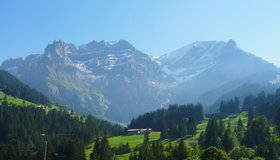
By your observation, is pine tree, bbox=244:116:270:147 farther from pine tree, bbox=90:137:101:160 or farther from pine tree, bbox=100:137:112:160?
pine tree, bbox=90:137:101:160

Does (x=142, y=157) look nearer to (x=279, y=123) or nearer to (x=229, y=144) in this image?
(x=229, y=144)

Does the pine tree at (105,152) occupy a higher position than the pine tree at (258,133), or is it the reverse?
the pine tree at (258,133)

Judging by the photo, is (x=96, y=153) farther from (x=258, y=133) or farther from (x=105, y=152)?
(x=258, y=133)

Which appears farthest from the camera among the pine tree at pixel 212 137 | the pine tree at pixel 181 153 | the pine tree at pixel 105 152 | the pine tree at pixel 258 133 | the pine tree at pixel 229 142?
the pine tree at pixel 105 152

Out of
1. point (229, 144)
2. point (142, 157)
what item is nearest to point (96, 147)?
point (142, 157)

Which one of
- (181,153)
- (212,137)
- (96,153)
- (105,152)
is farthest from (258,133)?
(96,153)

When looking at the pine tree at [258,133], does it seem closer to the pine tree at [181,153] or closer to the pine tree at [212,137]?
the pine tree at [212,137]

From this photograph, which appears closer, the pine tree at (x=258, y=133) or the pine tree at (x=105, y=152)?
the pine tree at (x=258, y=133)

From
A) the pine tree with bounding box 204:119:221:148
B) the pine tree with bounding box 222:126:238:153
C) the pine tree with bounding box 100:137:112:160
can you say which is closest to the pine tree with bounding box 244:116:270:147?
the pine tree with bounding box 222:126:238:153

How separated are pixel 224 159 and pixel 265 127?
62989mm

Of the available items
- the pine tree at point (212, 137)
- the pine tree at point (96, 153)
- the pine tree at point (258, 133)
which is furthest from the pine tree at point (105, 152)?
the pine tree at point (258, 133)

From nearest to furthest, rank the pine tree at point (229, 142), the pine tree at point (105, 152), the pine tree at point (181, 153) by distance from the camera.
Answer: the pine tree at point (229, 142) → the pine tree at point (181, 153) → the pine tree at point (105, 152)

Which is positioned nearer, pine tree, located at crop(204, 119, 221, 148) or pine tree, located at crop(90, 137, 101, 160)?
pine tree, located at crop(204, 119, 221, 148)

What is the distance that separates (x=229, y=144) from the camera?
157 meters
